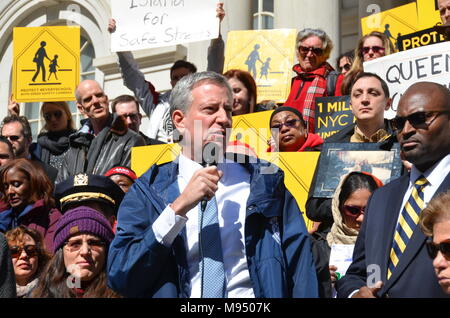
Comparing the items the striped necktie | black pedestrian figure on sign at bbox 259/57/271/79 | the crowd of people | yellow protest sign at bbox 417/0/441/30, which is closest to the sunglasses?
the crowd of people

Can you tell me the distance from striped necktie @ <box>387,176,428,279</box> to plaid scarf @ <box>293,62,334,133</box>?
3.60m

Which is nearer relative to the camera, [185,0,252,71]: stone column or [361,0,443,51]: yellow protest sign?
[361,0,443,51]: yellow protest sign

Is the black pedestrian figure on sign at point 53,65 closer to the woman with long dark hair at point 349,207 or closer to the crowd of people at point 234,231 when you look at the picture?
the crowd of people at point 234,231

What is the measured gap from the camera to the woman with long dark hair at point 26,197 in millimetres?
5672

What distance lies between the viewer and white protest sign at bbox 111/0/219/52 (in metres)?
7.61

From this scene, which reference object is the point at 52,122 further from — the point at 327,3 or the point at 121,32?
the point at 327,3

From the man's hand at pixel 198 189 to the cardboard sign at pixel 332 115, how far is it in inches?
142

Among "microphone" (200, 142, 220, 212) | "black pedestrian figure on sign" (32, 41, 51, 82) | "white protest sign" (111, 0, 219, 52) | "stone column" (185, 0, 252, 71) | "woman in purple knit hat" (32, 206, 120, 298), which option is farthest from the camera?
"stone column" (185, 0, 252, 71)

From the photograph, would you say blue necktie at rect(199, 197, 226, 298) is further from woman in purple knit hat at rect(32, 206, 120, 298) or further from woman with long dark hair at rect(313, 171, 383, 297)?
woman with long dark hair at rect(313, 171, 383, 297)

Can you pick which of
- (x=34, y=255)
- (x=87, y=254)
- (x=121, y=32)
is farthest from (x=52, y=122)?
(x=87, y=254)

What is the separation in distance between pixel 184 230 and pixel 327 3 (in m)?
8.21

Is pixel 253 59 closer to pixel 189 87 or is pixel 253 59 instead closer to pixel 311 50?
pixel 311 50

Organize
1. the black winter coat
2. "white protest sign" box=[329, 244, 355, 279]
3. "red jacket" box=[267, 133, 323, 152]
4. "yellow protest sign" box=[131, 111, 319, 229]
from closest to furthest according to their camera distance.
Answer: "white protest sign" box=[329, 244, 355, 279], "yellow protest sign" box=[131, 111, 319, 229], "red jacket" box=[267, 133, 323, 152], the black winter coat

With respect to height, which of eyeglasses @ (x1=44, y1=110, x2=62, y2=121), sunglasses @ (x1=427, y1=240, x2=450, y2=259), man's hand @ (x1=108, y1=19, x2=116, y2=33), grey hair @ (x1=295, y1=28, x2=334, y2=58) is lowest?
sunglasses @ (x1=427, y1=240, x2=450, y2=259)
